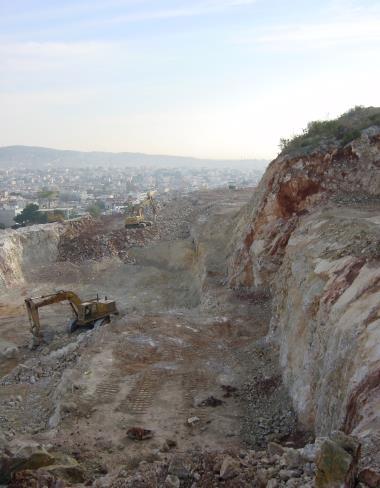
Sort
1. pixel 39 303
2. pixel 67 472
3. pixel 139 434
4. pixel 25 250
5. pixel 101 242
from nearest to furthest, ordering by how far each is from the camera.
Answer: pixel 67 472, pixel 139 434, pixel 39 303, pixel 25 250, pixel 101 242

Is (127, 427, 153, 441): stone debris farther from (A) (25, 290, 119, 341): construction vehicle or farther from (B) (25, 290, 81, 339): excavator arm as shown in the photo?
(A) (25, 290, 119, 341): construction vehicle

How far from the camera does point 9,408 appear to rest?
1340 centimetres

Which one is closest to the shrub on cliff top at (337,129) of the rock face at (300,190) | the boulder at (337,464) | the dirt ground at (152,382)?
the rock face at (300,190)

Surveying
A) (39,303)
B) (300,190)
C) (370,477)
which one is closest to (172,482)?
(370,477)

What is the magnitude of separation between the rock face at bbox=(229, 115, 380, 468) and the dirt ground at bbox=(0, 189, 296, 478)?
1.05 m

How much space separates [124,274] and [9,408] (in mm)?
18564

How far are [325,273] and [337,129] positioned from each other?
10.7m

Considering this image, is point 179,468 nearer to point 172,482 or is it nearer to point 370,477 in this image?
point 172,482

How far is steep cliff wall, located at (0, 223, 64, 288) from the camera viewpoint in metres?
30.8

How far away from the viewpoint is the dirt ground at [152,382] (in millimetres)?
11062

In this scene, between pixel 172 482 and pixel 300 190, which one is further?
pixel 300 190

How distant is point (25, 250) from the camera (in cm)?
3431

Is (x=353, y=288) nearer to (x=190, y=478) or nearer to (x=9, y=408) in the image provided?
(x=190, y=478)

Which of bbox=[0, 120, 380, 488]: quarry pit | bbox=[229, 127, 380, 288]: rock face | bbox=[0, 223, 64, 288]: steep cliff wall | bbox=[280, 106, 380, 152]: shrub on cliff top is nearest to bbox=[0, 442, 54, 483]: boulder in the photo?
bbox=[0, 120, 380, 488]: quarry pit
